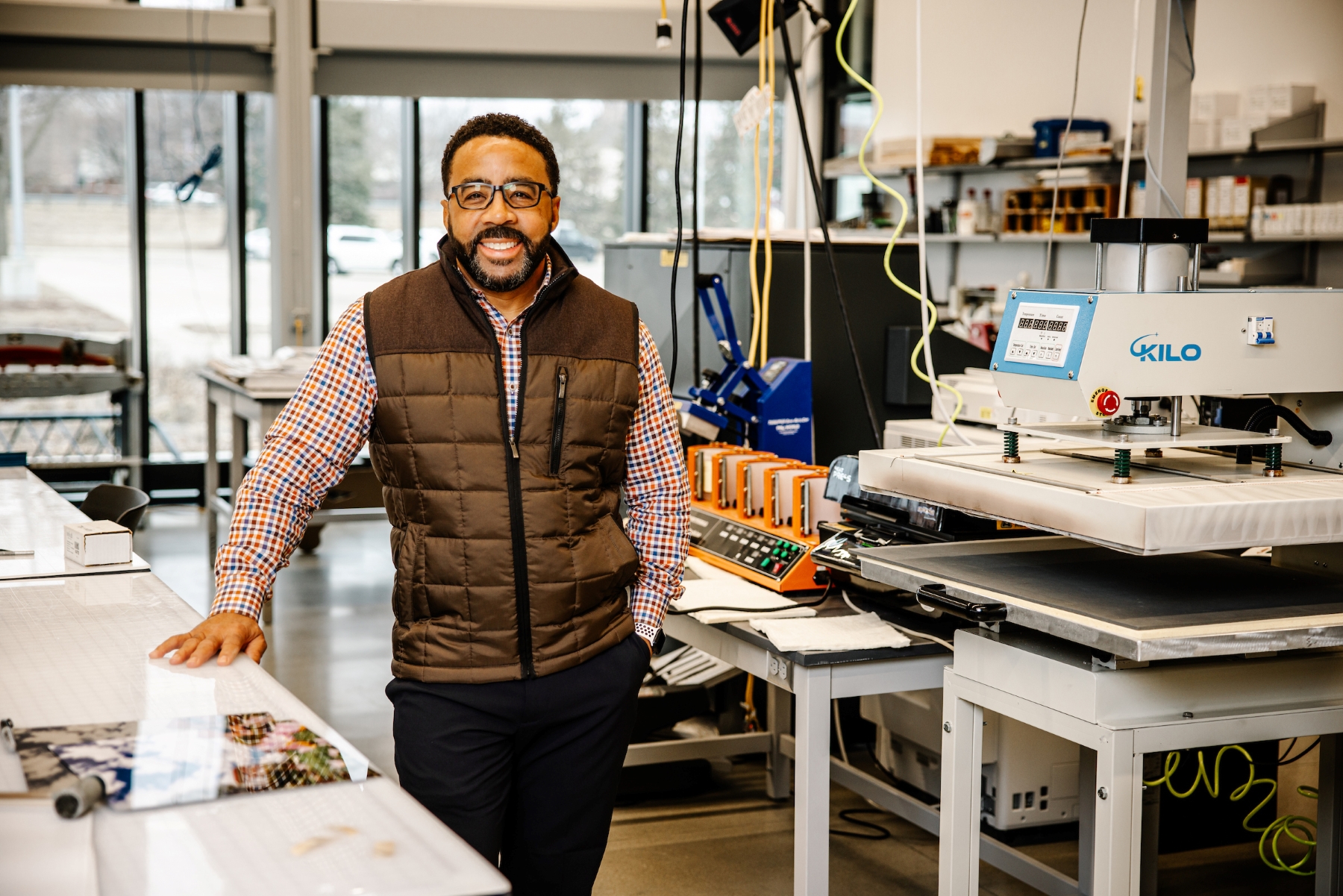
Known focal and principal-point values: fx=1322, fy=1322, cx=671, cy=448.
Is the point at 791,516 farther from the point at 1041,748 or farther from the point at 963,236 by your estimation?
the point at 963,236

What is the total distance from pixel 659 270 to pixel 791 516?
1498 mm

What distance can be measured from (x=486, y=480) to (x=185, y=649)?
42cm

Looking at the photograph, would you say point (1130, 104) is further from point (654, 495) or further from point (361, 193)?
point (361, 193)

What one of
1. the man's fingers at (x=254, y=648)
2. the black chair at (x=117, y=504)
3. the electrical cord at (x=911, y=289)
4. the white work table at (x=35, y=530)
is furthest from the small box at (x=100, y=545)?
the electrical cord at (x=911, y=289)

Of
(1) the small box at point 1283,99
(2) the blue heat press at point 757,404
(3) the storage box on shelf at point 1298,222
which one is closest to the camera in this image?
(2) the blue heat press at point 757,404

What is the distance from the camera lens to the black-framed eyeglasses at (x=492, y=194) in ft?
5.61

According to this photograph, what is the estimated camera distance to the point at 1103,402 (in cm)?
183

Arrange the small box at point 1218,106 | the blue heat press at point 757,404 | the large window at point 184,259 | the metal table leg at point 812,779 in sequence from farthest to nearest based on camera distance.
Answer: the large window at point 184,259 → the small box at point 1218,106 → the blue heat press at point 757,404 → the metal table leg at point 812,779

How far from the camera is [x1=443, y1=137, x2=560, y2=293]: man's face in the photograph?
1701 mm

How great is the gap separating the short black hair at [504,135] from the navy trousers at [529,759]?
2.14 ft

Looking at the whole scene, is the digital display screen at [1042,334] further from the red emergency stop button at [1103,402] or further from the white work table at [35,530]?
the white work table at [35,530]

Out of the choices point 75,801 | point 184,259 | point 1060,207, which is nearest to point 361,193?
point 184,259

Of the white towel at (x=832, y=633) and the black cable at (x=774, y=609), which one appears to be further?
the black cable at (x=774, y=609)

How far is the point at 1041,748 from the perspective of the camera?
290 cm
